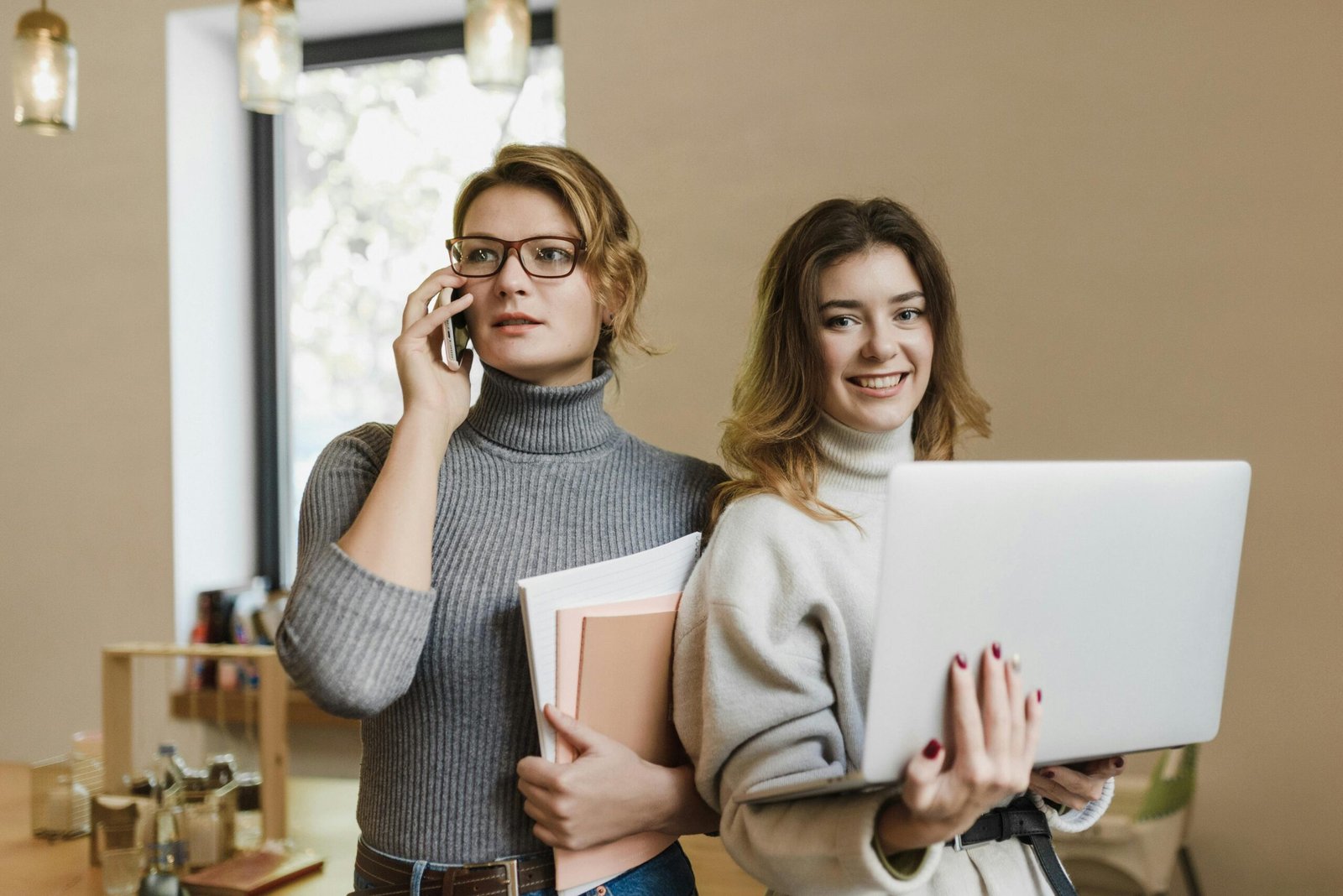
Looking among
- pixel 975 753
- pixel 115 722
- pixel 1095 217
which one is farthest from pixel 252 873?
pixel 1095 217

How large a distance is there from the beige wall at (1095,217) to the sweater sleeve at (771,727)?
173 centimetres

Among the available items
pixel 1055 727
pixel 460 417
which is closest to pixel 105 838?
pixel 460 417

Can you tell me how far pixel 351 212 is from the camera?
11.5 ft

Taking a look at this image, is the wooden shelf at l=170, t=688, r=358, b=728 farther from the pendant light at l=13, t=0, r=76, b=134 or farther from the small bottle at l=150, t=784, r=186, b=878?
the pendant light at l=13, t=0, r=76, b=134

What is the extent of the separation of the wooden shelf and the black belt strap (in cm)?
232

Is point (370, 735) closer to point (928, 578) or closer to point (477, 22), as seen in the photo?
point (928, 578)

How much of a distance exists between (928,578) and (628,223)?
63 centimetres

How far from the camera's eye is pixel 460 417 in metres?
1.19

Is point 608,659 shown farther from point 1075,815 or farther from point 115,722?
point 115,722

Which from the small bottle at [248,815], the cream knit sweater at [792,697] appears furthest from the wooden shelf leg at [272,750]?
the cream knit sweater at [792,697]

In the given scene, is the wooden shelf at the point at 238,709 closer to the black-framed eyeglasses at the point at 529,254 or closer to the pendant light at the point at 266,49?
the pendant light at the point at 266,49

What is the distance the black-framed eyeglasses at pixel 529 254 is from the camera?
1177 millimetres

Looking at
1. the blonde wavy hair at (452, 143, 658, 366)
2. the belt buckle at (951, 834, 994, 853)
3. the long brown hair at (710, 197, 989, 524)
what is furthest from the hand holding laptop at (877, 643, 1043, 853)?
the blonde wavy hair at (452, 143, 658, 366)

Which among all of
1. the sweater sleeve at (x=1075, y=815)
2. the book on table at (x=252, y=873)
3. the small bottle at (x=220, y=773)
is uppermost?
the sweater sleeve at (x=1075, y=815)
